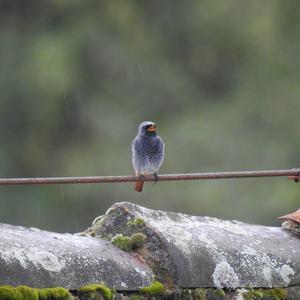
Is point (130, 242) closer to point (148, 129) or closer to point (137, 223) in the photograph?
point (137, 223)

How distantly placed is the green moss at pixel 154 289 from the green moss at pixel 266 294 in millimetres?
267

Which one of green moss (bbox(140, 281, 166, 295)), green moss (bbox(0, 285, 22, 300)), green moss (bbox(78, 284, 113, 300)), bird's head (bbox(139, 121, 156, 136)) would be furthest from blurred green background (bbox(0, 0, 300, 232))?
green moss (bbox(0, 285, 22, 300))

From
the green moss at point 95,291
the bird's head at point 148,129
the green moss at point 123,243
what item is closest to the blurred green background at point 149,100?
the bird's head at point 148,129

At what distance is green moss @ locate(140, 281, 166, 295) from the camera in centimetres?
269

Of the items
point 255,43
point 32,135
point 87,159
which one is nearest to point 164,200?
point 87,159

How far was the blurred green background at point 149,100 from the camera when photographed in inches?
592

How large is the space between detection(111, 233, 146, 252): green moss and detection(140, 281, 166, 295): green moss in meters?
0.17

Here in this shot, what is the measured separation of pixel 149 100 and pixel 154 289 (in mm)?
14869

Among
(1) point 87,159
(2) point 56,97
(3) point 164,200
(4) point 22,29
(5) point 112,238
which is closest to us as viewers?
(5) point 112,238

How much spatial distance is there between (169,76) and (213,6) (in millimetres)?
1586

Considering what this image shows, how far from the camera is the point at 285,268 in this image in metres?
2.97

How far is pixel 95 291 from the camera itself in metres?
2.56

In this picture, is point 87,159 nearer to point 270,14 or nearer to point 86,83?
point 86,83

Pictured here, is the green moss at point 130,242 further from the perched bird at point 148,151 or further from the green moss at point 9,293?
the perched bird at point 148,151
